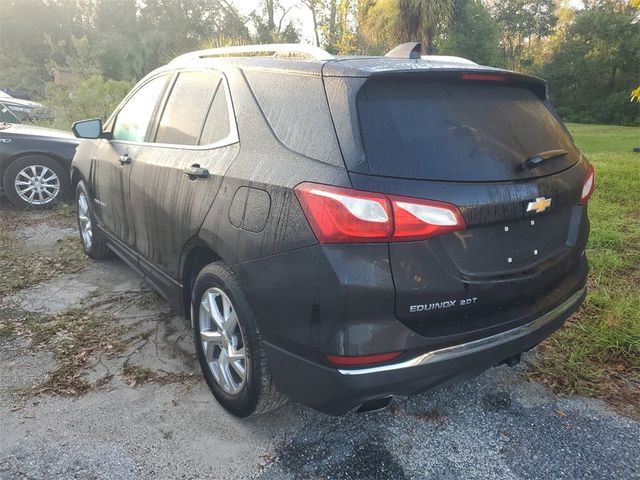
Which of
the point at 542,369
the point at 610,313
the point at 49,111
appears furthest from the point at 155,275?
the point at 49,111

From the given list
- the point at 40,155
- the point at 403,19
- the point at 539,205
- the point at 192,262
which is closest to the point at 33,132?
the point at 40,155

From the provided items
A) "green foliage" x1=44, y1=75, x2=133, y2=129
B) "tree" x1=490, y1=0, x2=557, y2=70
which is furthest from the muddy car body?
"tree" x1=490, y1=0, x2=557, y2=70

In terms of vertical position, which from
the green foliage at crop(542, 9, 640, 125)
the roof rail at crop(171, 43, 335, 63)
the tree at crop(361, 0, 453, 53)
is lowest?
the green foliage at crop(542, 9, 640, 125)

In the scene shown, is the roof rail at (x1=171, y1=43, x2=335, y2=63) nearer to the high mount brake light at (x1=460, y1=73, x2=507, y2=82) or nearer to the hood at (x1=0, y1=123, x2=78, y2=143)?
the high mount brake light at (x1=460, y1=73, x2=507, y2=82)

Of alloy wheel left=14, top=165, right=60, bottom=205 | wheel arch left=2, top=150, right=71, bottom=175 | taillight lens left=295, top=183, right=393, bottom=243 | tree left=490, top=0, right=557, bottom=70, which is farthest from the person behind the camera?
→ tree left=490, top=0, right=557, bottom=70

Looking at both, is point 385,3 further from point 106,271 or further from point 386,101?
point 386,101

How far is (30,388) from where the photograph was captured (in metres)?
2.88

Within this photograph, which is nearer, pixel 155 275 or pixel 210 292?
pixel 210 292

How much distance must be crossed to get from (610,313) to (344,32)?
13.6 meters

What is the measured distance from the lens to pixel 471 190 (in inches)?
76.9

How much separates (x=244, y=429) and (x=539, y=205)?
5.60 feet

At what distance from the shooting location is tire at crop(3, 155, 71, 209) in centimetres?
663

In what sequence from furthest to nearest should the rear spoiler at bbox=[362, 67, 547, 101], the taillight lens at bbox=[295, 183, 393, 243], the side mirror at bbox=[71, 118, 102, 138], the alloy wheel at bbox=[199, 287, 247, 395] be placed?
the side mirror at bbox=[71, 118, 102, 138]
the alloy wheel at bbox=[199, 287, 247, 395]
the rear spoiler at bbox=[362, 67, 547, 101]
the taillight lens at bbox=[295, 183, 393, 243]

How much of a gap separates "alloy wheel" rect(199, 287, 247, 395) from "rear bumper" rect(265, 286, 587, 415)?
312mm
